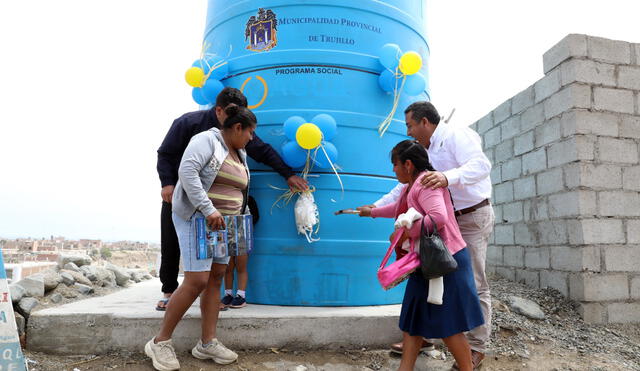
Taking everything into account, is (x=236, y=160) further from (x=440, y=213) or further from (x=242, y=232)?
(x=440, y=213)

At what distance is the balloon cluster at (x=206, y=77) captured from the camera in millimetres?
3100

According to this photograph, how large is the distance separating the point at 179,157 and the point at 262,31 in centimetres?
112

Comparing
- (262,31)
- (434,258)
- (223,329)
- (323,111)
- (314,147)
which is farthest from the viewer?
(262,31)

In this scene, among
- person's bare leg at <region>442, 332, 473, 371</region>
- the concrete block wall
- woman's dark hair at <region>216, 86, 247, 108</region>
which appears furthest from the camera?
the concrete block wall

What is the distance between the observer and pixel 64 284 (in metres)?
3.55

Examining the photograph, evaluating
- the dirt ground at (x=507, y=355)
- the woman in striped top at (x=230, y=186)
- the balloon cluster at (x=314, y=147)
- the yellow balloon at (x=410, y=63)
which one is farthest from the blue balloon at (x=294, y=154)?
the dirt ground at (x=507, y=355)

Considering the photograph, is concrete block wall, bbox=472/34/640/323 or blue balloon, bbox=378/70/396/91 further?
concrete block wall, bbox=472/34/640/323

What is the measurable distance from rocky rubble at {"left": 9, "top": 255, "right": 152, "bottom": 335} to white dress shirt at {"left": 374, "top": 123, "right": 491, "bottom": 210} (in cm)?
256

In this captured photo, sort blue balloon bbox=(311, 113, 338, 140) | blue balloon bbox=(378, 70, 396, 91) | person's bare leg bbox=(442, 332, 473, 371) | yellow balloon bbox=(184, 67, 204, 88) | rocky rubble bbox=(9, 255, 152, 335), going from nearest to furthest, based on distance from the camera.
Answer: person's bare leg bbox=(442, 332, 473, 371) < rocky rubble bbox=(9, 255, 152, 335) < blue balloon bbox=(311, 113, 338, 140) < blue balloon bbox=(378, 70, 396, 91) < yellow balloon bbox=(184, 67, 204, 88)

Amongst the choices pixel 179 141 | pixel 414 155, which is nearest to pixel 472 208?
pixel 414 155

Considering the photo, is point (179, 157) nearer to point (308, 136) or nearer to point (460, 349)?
point (308, 136)

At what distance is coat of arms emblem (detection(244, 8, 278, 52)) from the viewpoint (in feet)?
10.3

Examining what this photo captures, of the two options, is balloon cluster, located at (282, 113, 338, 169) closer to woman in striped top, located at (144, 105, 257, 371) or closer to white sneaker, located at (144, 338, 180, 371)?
woman in striped top, located at (144, 105, 257, 371)

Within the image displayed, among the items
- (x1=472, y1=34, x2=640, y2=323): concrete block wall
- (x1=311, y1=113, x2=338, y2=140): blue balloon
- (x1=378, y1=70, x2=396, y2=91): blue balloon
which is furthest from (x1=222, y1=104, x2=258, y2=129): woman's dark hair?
(x1=472, y1=34, x2=640, y2=323): concrete block wall
